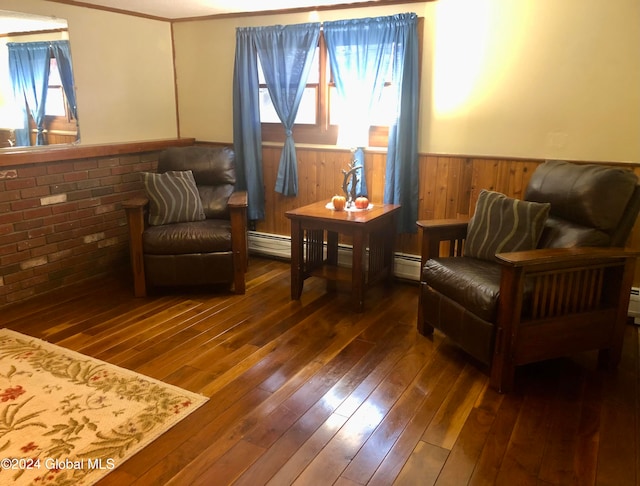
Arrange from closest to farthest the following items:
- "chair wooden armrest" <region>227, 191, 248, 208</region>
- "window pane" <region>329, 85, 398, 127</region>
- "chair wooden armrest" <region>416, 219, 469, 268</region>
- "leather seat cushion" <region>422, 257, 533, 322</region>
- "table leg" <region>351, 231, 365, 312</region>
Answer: "leather seat cushion" <region>422, 257, 533, 322</region> → "chair wooden armrest" <region>416, 219, 469, 268</region> → "table leg" <region>351, 231, 365, 312</region> → "chair wooden armrest" <region>227, 191, 248, 208</region> → "window pane" <region>329, 85, 398, 127</region>

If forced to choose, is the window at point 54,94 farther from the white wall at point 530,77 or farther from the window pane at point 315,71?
the white wall at point 530,77

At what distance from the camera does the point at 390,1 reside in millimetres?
3432

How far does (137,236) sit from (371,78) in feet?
6.27

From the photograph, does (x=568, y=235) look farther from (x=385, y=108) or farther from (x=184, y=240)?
(x=184, y=240)

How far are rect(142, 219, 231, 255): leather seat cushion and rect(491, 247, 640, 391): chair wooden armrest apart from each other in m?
1.85

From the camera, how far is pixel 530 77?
313 cm

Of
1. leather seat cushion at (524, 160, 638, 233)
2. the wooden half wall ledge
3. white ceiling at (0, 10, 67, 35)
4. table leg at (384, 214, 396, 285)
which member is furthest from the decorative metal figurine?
white ceiling at (0, 10, 67, 35)

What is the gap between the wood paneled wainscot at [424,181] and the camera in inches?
130

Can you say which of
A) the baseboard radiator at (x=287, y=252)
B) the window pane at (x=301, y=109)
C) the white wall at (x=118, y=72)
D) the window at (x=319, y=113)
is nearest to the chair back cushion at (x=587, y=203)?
the baseboard radiator at (x=287, y=252)

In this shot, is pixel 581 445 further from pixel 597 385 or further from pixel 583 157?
pixel 583 157

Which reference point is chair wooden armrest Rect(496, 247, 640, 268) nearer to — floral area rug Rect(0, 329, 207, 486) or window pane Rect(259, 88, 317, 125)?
floral area rug Rect(0, 329, 207, 486)

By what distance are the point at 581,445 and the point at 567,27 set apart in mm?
2326

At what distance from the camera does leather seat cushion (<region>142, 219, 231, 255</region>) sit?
332cm

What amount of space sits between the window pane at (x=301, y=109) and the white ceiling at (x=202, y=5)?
0.61m
